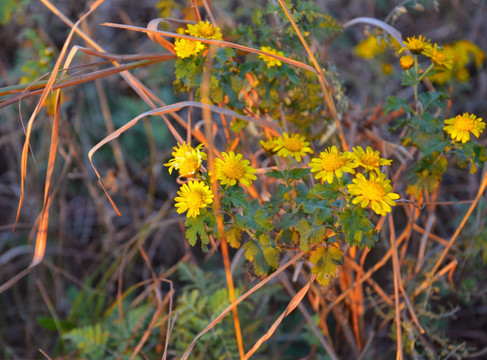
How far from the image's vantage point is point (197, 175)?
0.76 meters

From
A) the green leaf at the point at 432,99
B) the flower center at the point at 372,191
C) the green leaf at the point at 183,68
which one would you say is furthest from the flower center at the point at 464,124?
the green leaf at the point at 183,68

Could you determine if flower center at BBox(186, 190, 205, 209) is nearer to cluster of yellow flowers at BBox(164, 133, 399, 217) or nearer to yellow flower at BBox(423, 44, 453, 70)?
cluster of yellow flowers at BBox(164, 133, 399, 217)

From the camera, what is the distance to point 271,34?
3.43 feet

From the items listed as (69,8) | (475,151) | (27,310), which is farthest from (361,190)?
(69,8)

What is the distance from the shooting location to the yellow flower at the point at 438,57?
0.89 metres

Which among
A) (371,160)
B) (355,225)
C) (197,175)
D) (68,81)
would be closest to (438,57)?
(371,160)

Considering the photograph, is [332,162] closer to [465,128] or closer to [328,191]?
[328,191]

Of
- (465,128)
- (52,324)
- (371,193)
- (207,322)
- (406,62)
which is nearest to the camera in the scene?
(371,193)

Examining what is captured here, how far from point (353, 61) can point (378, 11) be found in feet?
0.93

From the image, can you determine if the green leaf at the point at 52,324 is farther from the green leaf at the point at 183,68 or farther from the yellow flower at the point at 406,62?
the yellow flower at the point at 406,62

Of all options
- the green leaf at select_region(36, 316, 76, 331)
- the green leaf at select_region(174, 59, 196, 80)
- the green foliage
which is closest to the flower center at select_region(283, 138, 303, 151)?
the green leaf at select_region(174, 59, 196, 80)

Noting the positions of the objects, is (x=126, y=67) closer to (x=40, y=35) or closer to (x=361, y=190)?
(x=361, y=190)

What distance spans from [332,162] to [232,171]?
16cm

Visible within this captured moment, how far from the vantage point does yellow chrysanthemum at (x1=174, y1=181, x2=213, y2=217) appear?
2.35 feet
